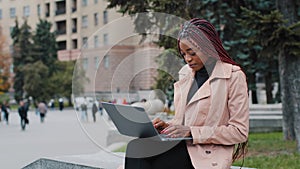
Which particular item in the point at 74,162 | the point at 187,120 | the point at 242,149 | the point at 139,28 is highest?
the point at 139,28

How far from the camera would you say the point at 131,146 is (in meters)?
2.79

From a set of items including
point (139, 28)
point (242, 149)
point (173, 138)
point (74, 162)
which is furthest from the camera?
point (74, 162)

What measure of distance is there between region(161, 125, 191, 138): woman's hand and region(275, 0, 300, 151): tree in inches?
196

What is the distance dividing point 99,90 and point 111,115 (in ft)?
1.84

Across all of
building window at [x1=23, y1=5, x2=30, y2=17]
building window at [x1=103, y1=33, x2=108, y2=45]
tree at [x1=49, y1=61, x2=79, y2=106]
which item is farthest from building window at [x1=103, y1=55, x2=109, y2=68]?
building window at [x1=23, y1=5, x2=30, y2=17]

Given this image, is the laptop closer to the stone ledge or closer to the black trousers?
the black trousers

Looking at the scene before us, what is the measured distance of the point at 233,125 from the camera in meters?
2.71

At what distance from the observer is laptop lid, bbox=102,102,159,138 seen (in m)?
2.61

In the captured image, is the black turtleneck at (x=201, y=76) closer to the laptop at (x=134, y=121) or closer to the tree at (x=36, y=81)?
the laptop at (x=134, y=121)

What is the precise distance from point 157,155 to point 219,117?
434 millimetres

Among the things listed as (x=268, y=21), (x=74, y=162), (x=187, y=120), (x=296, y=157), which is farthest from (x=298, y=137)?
(x=187, y=120)

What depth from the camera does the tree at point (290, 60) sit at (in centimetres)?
742

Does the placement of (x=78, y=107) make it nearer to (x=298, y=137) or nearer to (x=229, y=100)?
(x=229, y=100)

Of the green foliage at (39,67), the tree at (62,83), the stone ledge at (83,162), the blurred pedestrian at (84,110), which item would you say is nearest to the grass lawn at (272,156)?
the stone ledge at (83,162)
